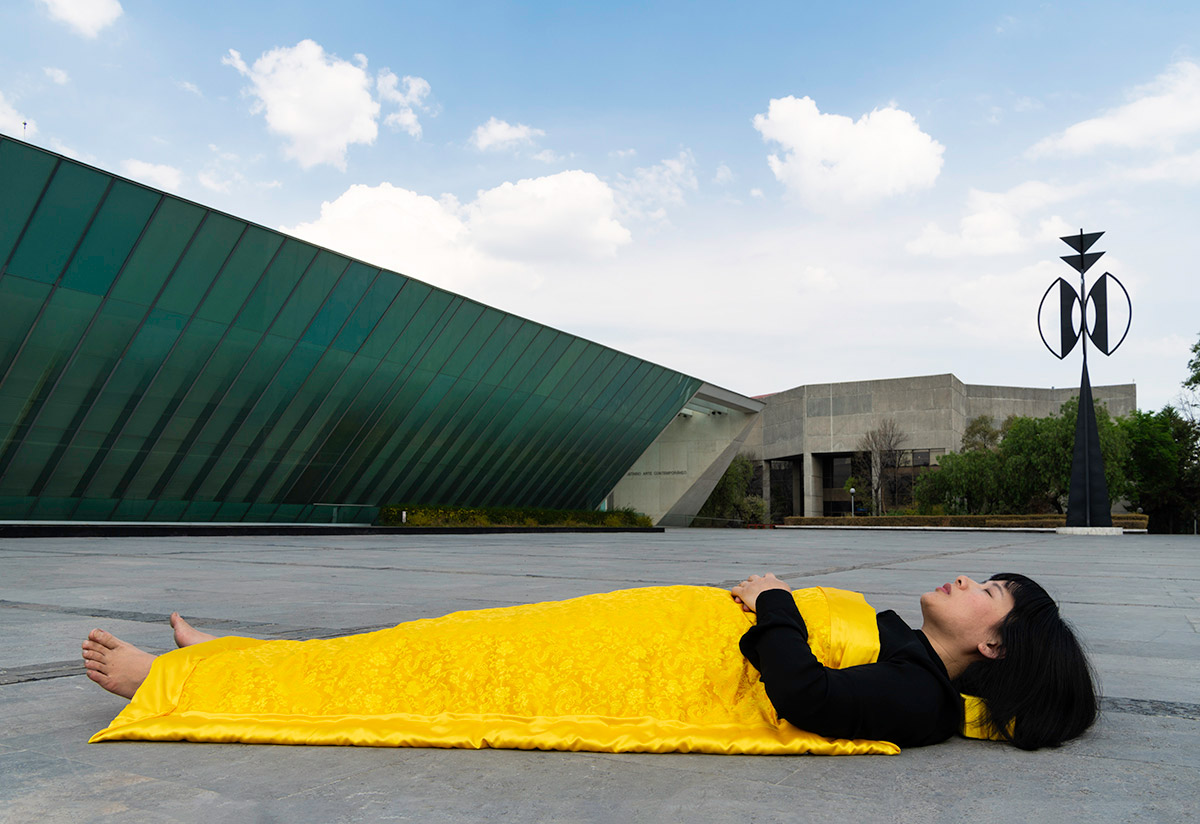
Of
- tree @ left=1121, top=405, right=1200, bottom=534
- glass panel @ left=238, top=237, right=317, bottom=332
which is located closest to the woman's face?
glass panel @ left=238, top=237, right=317, bottom=332

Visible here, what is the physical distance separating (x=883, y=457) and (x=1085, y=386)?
102ft

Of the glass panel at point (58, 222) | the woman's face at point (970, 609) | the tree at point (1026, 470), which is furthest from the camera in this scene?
the tree at point (1026, 470)

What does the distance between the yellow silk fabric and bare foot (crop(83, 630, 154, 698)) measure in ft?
0.23

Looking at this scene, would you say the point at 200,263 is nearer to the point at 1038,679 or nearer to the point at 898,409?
the point at 1038,679

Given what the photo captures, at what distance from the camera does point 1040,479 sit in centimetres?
4806

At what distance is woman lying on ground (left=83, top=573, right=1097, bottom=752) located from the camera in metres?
2.72

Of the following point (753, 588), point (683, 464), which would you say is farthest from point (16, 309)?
point (683, 464)

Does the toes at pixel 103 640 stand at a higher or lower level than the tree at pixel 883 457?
lower

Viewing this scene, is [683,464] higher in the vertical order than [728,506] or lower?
higher

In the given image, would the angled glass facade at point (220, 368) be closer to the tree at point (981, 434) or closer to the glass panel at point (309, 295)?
the glass panel at point (309, 295)

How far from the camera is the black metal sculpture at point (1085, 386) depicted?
108 feet

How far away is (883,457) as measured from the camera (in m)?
64.2

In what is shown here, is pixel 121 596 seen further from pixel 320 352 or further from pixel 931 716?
pixel 320 352

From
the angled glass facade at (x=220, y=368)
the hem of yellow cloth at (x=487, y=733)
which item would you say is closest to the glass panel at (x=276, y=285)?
the angled glass facade at (x=220, y=368)
